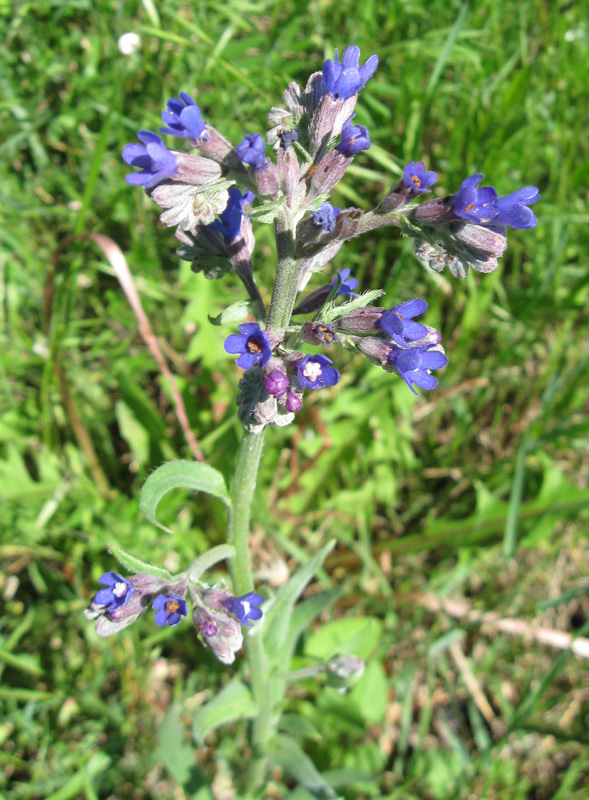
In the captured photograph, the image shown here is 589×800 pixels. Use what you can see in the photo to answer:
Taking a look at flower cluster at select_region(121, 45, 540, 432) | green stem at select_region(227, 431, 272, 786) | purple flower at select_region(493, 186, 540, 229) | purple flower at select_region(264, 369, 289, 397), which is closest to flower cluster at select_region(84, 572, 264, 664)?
flower cluster at select_region(121, 45, 540, 432)

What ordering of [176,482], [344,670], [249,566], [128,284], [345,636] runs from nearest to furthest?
[176,482] → [249,566] → [344,670] → [128,284] → [345,636]

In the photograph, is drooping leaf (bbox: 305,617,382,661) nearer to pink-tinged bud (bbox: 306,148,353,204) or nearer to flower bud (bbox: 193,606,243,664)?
flower bud (bbox: 193,606,243,664)

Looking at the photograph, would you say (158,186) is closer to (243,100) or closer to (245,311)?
(245,311)

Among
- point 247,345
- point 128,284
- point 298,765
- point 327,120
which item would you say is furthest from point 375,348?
point 298,765

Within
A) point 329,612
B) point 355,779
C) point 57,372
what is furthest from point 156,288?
point 355,779

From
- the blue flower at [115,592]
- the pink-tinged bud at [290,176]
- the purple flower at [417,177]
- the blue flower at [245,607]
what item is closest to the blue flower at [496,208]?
the purple flower at [417,177]

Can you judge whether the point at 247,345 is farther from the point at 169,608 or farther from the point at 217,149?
the point at 169,608
